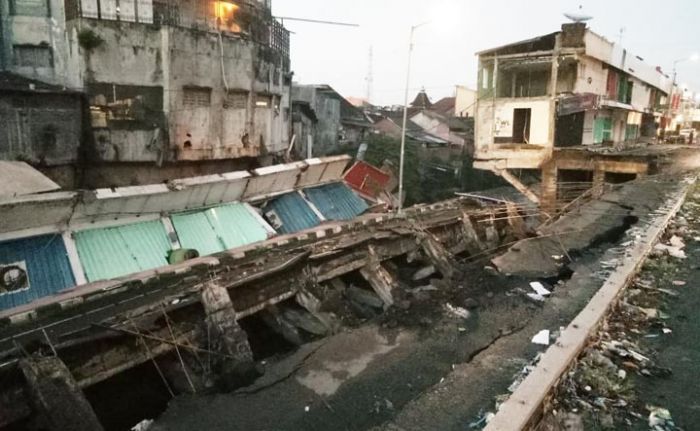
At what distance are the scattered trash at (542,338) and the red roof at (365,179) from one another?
1236cm

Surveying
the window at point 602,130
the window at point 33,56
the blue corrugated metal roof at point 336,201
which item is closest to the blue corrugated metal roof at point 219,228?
the blue corrugated metal roof at point 336,201

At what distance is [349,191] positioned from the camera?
56.0ft

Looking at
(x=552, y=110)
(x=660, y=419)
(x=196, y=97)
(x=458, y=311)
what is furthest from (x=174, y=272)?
(x=552, y=110)

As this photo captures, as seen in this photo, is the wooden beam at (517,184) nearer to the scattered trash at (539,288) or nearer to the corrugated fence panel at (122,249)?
the scattered trash at (539,288)

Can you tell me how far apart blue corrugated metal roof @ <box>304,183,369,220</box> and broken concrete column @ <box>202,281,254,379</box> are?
25.1 ft

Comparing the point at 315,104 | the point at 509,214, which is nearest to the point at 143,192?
the point at 509,214

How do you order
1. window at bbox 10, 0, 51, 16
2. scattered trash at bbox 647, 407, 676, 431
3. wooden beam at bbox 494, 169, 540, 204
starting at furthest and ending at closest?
wooden beam at bbox 494, 169, 540, 204, window at bbox 10, 0, 51, 16, scattered trash at bbox 647, 407, 676, 431

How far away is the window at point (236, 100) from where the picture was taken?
19.8m

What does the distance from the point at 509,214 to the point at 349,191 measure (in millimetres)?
5884

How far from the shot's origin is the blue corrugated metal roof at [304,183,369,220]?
15.5 meters

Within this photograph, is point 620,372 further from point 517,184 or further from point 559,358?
point 517,184

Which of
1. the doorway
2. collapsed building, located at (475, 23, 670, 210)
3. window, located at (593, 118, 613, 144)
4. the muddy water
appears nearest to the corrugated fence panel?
the muddy water

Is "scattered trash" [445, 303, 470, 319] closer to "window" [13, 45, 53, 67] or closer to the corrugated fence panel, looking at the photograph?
the corrugated fence panel

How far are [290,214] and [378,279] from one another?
4.81 m
